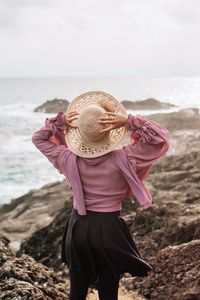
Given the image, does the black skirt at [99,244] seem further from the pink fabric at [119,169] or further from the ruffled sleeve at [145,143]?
the ruffled sleeve at [145,143]

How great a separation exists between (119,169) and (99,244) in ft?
2.14

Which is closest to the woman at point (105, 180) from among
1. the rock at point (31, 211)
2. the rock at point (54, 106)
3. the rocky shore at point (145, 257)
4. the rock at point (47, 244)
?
the rocky shore at point (145, 257)

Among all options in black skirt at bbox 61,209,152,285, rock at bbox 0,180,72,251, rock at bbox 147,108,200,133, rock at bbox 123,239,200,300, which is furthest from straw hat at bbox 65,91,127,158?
rock at bbox 147,108,200,133

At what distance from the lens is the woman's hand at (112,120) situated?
4.32 m

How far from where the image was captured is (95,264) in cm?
444

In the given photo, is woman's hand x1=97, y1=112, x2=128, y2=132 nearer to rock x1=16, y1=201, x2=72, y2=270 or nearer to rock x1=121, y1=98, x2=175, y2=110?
rock x1=16, y1=201, x2=72, y2=270

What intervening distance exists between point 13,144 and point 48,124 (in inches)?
1470

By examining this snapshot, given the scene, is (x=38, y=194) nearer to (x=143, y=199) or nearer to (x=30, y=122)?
(x=143, y=199)

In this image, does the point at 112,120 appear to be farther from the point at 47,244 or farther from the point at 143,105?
the point at 143,105

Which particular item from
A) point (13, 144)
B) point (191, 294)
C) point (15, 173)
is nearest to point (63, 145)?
point (191, 294)

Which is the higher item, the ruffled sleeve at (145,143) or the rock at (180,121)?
the ruffled sleeve at (145,143)

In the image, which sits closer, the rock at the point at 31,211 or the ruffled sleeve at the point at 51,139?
the ruffled sleeve at the point at 51,139

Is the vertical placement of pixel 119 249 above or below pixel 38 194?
above

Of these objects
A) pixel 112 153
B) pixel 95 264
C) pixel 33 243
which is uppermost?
pixel 112 153
